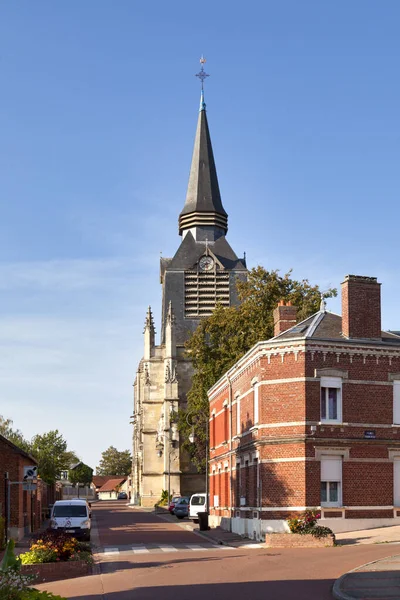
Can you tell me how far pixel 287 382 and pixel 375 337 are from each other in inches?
157

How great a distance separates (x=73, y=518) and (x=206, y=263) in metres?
59.0

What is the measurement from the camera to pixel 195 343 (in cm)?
5941

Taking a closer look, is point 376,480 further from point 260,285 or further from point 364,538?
point 260,285

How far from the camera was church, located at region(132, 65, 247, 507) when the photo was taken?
86875 mm

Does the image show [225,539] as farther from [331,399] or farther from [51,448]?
A: [51,448]

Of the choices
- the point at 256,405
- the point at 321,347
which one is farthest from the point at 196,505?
the point at 321,347

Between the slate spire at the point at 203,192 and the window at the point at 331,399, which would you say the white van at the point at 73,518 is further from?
the slate spire at the point at 203,192

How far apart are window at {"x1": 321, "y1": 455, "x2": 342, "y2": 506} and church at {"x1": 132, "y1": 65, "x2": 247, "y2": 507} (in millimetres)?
52991

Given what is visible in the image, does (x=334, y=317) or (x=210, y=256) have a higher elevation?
(x=210, y=256)

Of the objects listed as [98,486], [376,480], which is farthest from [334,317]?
[98,486]

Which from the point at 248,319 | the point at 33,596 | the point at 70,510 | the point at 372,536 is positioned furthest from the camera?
the point at 248,319

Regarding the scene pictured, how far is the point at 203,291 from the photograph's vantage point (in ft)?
300

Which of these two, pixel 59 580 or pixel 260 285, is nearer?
pixel 59 580

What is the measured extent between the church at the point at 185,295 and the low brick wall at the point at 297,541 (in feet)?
183
